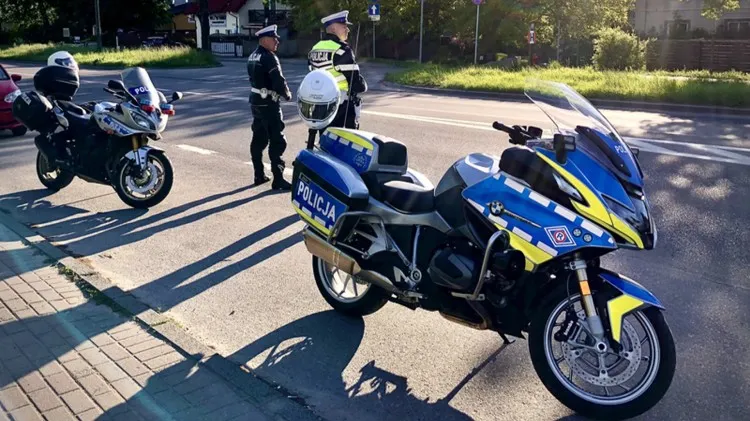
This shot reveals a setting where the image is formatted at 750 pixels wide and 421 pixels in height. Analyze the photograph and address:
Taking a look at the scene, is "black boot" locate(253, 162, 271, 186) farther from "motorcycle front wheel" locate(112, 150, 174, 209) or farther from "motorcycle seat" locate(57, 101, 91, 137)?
"motorcycle seat" locate(57, 101, 91, 137)

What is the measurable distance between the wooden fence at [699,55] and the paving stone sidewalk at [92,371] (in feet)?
98.5

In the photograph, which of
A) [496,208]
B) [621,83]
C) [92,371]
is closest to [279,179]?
[92,371]

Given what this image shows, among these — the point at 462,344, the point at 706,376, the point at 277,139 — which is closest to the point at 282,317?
the point at 462,344

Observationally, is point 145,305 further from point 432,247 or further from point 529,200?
point 529,200

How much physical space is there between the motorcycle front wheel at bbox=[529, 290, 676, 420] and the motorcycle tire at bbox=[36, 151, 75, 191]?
6.51m

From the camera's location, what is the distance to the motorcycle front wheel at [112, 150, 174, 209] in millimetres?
7621

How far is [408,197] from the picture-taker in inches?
164

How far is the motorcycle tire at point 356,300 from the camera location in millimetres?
4691

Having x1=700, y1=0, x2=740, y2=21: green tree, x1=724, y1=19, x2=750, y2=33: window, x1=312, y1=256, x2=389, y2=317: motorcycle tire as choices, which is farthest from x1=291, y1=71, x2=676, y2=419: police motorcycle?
x1=724, y1=19, x2=750, y2=33: window

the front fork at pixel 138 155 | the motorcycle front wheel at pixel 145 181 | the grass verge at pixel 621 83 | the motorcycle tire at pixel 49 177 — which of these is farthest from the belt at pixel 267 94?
the grass verge at pixel 621 83

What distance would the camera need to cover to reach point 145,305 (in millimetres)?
5027

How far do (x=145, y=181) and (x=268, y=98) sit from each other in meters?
1.71

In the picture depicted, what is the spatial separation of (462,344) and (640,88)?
16.1 meters

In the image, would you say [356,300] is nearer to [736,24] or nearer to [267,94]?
[267,94]
